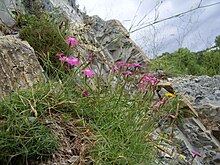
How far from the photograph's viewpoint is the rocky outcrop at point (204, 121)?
114 inches

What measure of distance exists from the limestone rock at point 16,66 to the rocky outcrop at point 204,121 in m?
1.60

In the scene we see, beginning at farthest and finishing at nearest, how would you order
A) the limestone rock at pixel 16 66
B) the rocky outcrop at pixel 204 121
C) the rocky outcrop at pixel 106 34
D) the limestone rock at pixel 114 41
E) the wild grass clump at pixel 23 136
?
the limestone rock at pixel 114 41 < the rocky outcrop at pixel 106 34 < the rocky outcrop at pixel 204 121 < the limestone rock at pixel 16 66 < the wild grass clump at pixel 23 136

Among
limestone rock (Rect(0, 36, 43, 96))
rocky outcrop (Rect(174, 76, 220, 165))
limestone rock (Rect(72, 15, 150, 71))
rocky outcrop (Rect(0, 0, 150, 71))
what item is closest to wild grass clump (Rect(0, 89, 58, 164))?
limestone rock (Rect(0, 36, 43, 96))

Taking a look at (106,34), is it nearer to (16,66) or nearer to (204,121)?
(204,121)

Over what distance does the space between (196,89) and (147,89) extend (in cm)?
274

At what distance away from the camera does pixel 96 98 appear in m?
1.26

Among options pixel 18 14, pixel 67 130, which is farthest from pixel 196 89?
pixel 67 130

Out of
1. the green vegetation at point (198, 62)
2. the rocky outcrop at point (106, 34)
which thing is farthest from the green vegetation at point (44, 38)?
the green vegetation at point (198, 62)

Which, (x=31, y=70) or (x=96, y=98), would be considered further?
(x=31, y=70)

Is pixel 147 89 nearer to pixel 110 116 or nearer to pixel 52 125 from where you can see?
pixel 110 116

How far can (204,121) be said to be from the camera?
330 cm

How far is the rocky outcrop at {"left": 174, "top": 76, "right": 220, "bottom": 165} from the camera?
114 inches

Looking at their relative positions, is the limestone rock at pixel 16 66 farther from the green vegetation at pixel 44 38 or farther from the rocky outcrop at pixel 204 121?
the rocky outcrop at pixel 204 121

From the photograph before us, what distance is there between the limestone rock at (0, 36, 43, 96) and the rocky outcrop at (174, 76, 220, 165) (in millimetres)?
1596
